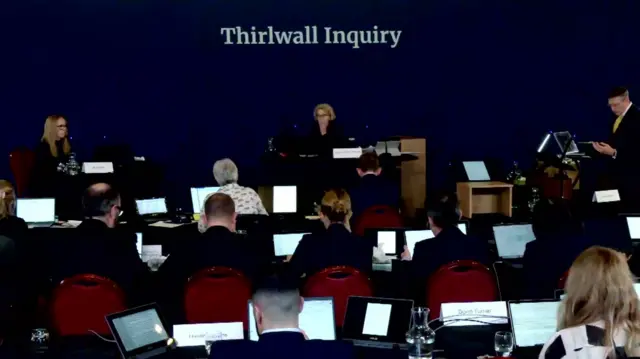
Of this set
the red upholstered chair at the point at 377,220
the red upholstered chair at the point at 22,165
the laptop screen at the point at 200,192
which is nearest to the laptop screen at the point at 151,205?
the laptop screen at the point at 200,192

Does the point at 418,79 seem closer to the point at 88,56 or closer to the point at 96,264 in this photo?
the point at 88,56

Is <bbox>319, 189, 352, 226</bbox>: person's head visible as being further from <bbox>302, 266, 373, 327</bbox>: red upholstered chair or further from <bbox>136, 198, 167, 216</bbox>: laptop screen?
<bbox>136, 198, 167, 216</bbox>: laptop screen

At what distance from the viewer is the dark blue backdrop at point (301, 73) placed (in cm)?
A: 1255

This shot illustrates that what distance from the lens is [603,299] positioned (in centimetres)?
368

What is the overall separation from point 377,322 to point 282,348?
120 centimetres

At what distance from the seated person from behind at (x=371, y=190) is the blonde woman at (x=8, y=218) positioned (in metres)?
3.29

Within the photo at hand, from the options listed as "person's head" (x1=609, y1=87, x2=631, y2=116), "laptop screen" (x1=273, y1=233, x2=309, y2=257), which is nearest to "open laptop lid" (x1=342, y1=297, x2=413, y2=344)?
"laptop screen" (x1=273, y1=233, x2=309, y2=257)

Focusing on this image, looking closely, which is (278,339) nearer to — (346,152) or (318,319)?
(318,319)

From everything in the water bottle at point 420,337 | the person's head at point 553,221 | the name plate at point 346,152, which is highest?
the name plate at point 346,152

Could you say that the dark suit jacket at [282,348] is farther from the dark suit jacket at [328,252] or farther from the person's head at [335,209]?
the person's head at [335,209]

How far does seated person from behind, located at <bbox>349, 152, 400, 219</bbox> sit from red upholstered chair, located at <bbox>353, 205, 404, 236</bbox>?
87 centimetres

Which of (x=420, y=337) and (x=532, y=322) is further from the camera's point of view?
(x=532, y=322)

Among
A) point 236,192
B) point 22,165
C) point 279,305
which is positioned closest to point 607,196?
point 236,192

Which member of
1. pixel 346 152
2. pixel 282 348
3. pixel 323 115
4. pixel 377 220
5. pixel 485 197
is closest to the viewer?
pixel 282 348
